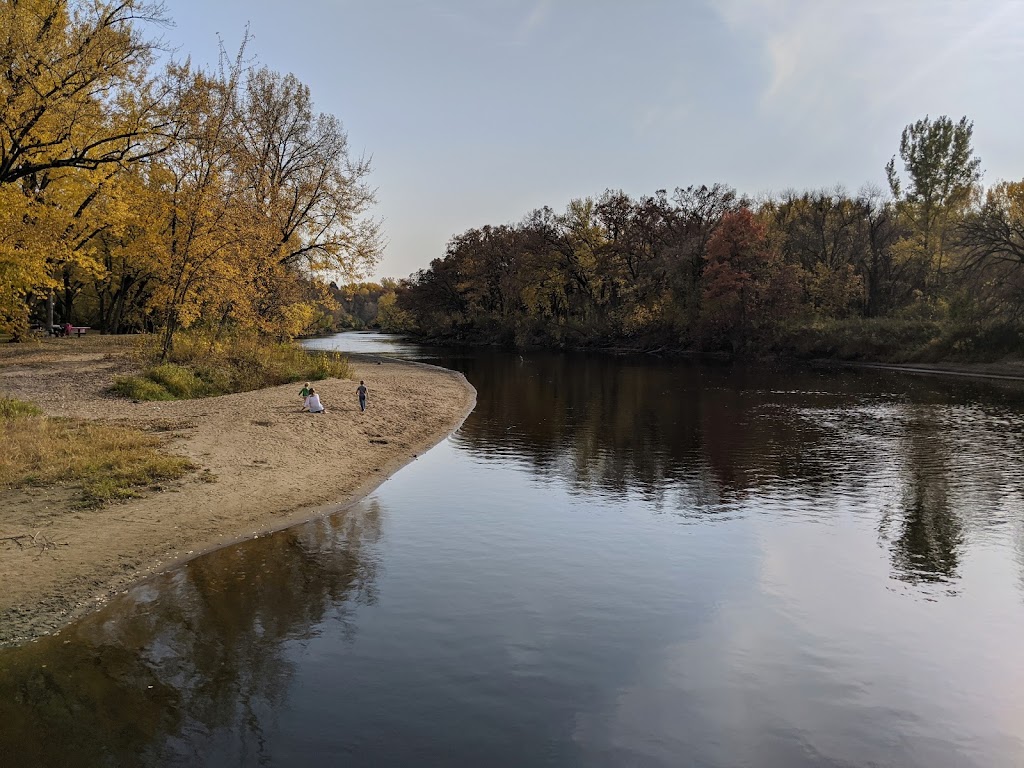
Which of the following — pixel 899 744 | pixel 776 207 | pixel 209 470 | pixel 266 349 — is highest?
pixel 776 207

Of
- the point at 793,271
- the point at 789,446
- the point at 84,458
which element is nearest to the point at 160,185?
the point at 84,458

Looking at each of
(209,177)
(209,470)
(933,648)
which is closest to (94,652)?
(209,470)

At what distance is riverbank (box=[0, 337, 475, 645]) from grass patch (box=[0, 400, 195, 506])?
0.36m

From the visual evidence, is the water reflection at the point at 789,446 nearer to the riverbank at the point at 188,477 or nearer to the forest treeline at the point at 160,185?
the riverbank at the point at 188,477

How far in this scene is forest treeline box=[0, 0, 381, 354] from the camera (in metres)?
17.1

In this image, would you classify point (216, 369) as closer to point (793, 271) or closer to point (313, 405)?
point (313, 405)

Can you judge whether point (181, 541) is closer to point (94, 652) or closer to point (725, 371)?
point (94, 652)

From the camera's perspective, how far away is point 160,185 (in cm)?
2758

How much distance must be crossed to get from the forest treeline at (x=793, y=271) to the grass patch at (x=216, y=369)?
43421 millimetres

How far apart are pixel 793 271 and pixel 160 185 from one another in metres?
53.7

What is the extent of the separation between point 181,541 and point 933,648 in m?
11.9

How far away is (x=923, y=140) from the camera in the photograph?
2606 inches

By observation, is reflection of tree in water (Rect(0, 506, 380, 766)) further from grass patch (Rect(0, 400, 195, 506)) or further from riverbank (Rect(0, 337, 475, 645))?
grass patch (Rect(0, 400, 195, 506))

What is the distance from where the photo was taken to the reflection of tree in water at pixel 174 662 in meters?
6.71
